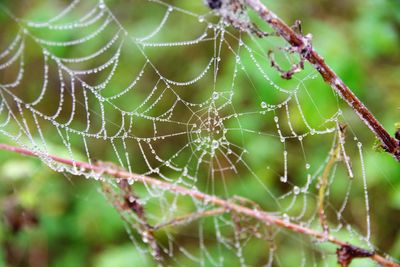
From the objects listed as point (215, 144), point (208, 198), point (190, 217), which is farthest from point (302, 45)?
point (215, 144)

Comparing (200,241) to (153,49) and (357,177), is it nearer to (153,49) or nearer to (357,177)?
(357,177)

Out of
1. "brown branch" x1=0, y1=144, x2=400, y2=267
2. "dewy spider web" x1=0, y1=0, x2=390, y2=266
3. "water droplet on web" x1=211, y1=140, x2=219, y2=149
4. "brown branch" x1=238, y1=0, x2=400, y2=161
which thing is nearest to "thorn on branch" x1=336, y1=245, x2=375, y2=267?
"brown branch" x1=0, y1=144, x2=400, y2=267

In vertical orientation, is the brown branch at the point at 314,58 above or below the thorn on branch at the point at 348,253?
above

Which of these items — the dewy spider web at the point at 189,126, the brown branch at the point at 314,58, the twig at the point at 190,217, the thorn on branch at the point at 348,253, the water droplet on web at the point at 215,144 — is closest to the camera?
the brown branch at the point at 314,58

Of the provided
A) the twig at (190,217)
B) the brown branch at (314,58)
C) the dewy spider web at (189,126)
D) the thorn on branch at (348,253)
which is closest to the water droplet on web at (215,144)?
the dewy spider web at (189,126)

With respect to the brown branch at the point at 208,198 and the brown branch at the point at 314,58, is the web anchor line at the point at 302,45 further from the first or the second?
the brown branch at the point at 208,198

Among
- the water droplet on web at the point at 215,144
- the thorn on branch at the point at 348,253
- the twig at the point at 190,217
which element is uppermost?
the water droplet on web at the point at 215,144

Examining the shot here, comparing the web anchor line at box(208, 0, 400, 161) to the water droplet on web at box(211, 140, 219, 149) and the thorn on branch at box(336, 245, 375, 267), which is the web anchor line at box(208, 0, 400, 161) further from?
the water droplet on web at box(211, 140, 219, 149)

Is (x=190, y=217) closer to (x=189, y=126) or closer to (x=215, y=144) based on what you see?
(x=215, y=144)

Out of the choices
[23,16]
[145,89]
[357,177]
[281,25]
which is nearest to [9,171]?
[145,89]
